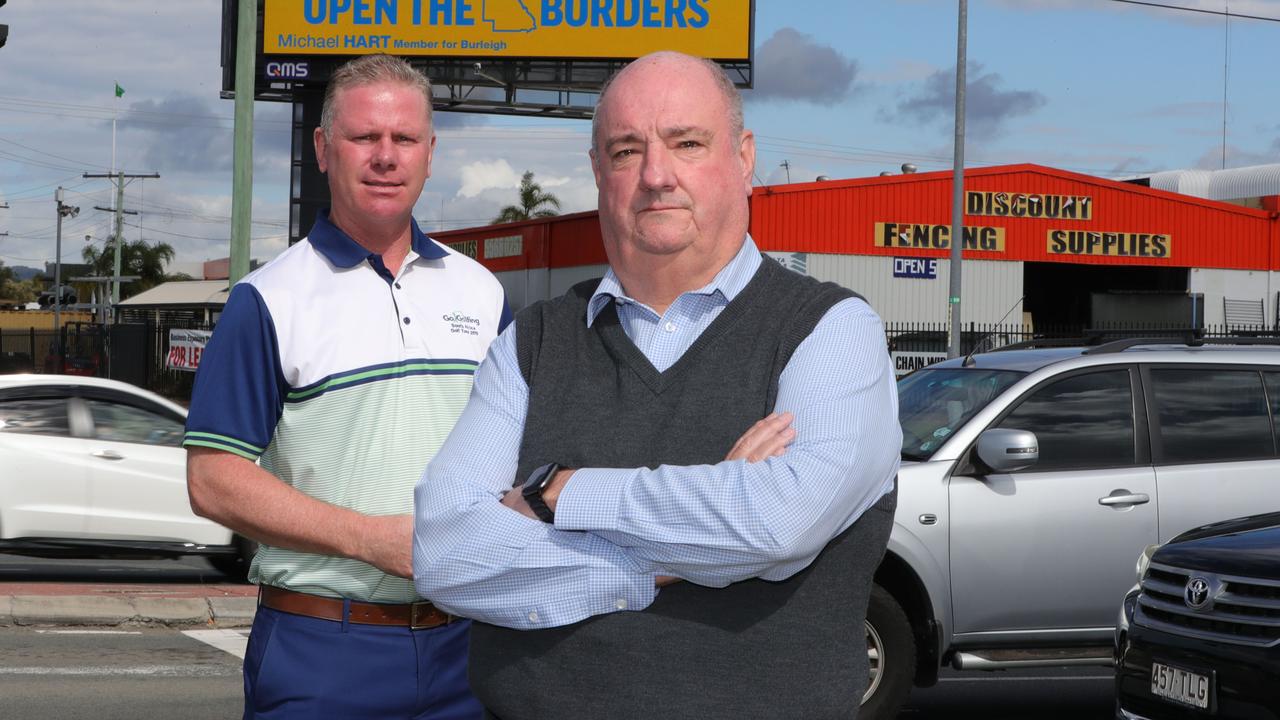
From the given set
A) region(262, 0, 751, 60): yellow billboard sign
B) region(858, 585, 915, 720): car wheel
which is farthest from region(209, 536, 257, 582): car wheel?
region(262, 0, 751, 60): yellow billboard sign

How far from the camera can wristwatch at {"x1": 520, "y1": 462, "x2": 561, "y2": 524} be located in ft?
7.23

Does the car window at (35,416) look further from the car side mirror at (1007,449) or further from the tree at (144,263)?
the tree at (144,263)

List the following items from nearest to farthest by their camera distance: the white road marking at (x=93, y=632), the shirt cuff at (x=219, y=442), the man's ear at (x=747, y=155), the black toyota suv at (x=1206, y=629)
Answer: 1. the man's ear at (x=747, y=155)
2. the shirt cuff at (x=219, y=442)
3. the black toyota suv at (x=1206, y=629)
4. the white road marking at (x=93, y=632)

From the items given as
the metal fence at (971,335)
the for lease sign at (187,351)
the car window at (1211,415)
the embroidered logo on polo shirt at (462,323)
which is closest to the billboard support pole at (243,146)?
the car window at (1211,415)

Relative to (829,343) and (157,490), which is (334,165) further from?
(157,490)

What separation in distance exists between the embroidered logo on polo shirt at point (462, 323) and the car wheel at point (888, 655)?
3783 millimetres

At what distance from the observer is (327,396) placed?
9.51 ft

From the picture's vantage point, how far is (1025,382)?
7027mm

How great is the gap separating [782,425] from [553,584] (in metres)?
0.42

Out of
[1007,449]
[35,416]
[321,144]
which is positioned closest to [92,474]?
[35,416]

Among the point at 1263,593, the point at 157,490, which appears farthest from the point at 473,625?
the point at 157,490

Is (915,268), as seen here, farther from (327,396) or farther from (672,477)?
(672,477)

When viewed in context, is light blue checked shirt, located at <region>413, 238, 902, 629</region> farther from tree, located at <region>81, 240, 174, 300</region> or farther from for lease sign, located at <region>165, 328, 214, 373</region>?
tree, located at <region>81, 240, 174, 300</region>

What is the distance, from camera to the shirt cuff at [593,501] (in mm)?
2117
